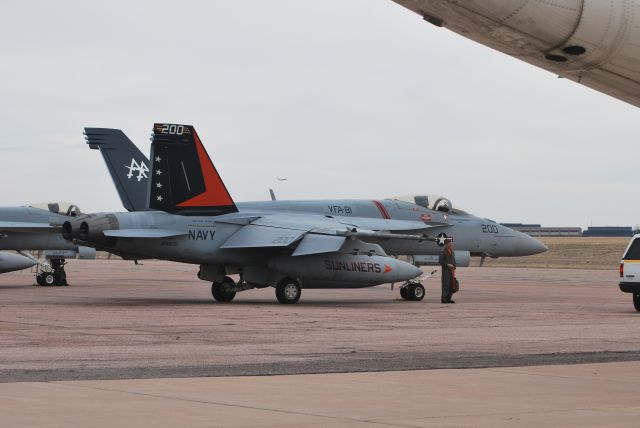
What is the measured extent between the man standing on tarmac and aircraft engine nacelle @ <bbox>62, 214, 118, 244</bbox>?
833cm

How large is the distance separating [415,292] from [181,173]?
7.27m

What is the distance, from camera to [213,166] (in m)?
25.4

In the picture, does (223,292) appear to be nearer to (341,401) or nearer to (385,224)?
(385,224)

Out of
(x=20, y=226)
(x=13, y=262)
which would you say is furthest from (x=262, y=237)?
(x=13, y=262)

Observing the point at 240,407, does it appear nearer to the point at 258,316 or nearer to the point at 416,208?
the point at 258,316

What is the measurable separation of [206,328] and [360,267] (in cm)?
806

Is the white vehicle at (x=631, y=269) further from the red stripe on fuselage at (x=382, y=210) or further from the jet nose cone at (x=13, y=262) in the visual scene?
the jet nose cone at (x=13, y=262)

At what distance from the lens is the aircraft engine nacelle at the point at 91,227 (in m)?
23.5

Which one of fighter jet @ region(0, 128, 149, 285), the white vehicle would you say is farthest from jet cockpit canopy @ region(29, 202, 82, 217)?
the white vehicle

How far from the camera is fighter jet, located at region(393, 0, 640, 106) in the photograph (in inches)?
284

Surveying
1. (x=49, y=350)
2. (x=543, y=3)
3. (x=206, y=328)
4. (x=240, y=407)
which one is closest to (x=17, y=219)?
(x=206, y=328)

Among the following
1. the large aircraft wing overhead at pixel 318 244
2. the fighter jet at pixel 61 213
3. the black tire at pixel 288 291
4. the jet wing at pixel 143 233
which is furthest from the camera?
the fighter jet at pixel 61 213

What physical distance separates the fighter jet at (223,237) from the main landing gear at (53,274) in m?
10.7

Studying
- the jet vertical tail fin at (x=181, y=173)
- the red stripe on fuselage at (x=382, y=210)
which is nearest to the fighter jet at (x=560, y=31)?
the jet vertical tail fin at (x=181, y=173)
